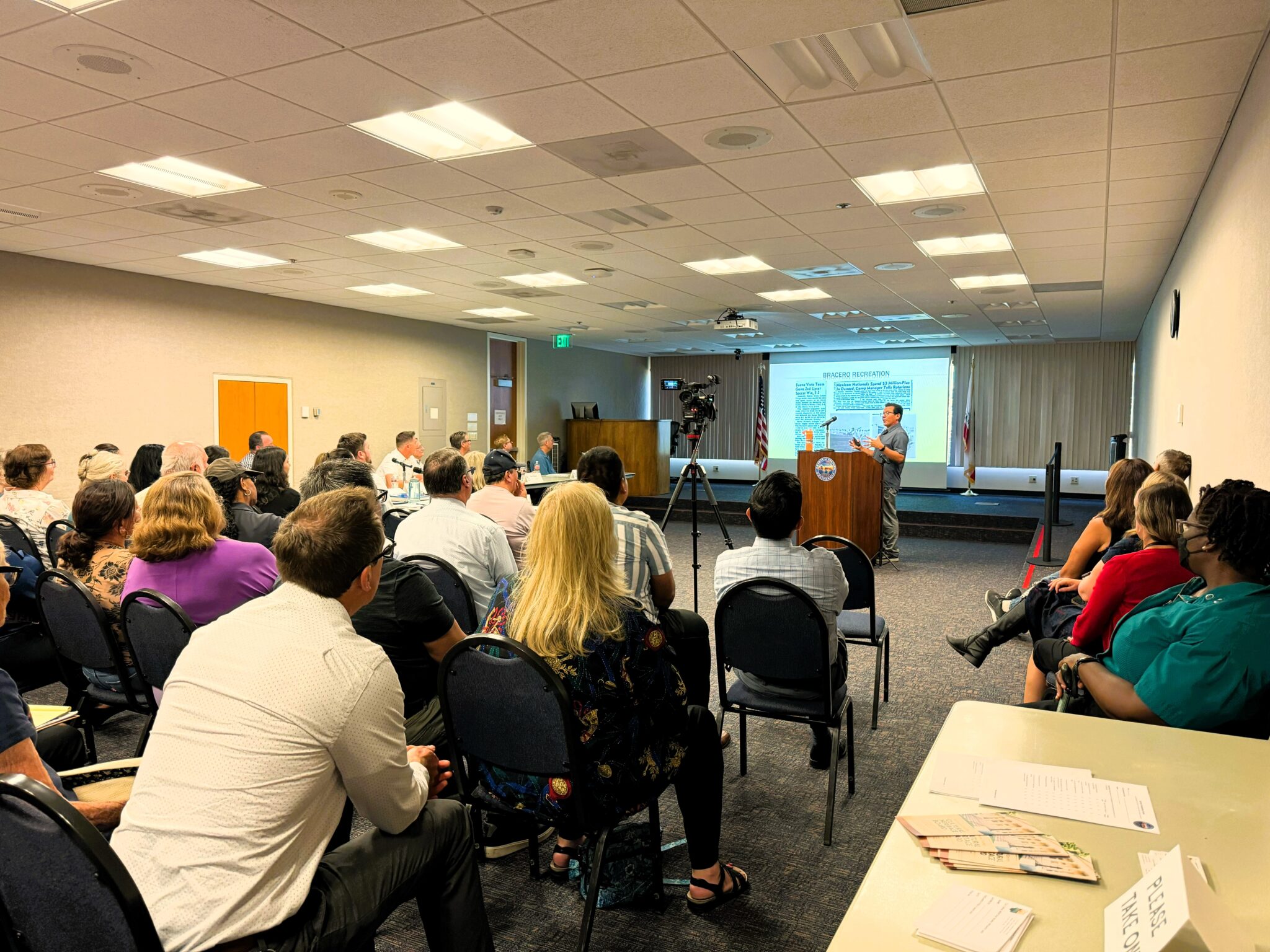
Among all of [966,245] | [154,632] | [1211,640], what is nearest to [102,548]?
[154,632]

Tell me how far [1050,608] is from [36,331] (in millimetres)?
8120

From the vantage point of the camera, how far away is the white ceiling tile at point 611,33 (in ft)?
8.87

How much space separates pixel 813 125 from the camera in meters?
3.76

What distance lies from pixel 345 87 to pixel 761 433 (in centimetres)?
1383

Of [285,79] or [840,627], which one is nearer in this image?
[285,79]

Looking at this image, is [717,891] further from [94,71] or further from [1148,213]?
[1148,213]

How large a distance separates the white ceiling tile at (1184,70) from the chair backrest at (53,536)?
16.7 ft

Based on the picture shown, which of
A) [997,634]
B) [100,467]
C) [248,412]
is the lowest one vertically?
[997,634]

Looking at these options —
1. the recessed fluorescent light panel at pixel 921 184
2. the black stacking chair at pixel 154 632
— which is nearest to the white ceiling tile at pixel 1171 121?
the recessed fluorescent light panel at pixel 921 184

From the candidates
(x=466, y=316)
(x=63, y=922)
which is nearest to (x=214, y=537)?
(x=63, y=922)

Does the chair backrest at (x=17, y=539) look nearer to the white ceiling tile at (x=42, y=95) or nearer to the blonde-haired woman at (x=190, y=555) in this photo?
the blonde-haired woman at (x=190, y=555)

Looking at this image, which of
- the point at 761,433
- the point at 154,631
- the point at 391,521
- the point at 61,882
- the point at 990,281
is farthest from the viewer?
the point at 761,433

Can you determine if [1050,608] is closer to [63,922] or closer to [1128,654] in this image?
[1128,654]

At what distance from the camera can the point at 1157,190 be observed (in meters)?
4.72
